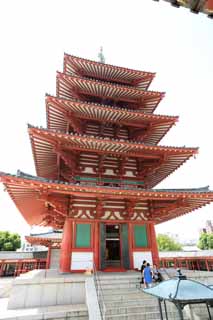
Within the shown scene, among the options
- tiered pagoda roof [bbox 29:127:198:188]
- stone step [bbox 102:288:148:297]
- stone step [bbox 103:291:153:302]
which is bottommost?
stone step [bbox 103:291:153:302]

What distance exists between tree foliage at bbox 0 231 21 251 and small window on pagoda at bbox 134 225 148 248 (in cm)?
3546

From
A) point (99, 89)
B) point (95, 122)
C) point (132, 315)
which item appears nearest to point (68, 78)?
point (99, 89)

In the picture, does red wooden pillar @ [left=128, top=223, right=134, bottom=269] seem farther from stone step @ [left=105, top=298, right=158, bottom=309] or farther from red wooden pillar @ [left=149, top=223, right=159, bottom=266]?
stone step @ [left=105, top=298, right=158, bottom=309]

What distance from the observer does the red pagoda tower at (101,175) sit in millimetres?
9016

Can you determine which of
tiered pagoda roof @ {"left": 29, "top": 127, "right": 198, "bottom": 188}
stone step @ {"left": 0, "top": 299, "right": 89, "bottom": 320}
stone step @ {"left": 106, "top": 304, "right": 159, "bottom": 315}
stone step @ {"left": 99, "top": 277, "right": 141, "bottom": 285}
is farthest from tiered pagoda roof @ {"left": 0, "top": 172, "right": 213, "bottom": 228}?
stone step @ {"left": 106, "top": 304, "right": 159, "bottom": 315}

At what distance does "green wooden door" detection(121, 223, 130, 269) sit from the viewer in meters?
9.63

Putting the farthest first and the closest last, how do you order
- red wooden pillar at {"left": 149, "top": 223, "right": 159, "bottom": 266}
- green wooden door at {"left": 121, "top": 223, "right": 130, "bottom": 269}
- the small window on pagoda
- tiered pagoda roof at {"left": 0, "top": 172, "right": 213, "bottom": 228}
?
the small window on pagoda → red wooden pillar at {"left": 149, "top": 223, "right": 159, "bottom": 266} → green wooden door at {"left": 121, "top": 223, "right": 130, "bottom": 269} → tiered pagoda roof at {"left": 0, "top": 172, "right": 213, "bottom": 228}

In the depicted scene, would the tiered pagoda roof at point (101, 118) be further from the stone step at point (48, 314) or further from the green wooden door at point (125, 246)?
the stone step at point (48, 314)

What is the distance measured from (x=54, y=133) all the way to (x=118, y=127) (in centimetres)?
518

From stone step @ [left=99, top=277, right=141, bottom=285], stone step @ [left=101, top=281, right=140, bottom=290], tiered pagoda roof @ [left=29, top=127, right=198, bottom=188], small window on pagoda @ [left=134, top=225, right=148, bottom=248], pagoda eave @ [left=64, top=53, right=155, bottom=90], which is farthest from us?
pagoda eave @ [left=64, top=53, right=155, bottom=90]

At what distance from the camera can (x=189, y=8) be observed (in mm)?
3500

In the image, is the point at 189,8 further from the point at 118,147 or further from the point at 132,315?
the point at 132,315

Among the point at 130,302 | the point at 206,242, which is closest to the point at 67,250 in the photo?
the point at 130,302

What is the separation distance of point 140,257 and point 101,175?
4.73 metres
